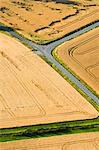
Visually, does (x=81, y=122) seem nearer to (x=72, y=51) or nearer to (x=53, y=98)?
(x=53, y=98)

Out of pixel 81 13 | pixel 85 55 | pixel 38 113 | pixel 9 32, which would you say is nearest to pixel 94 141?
pixel 38 113

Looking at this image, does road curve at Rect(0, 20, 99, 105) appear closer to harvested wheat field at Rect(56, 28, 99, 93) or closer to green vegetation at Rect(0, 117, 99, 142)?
harvested wheat field at Rect(56, 28, 99, 93)

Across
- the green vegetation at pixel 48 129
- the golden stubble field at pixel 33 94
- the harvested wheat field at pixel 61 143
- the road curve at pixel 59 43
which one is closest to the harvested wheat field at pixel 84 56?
the road curve at pixel 59 43

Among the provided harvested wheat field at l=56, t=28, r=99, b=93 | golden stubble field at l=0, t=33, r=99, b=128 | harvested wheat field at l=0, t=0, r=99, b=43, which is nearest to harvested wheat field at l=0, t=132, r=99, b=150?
golden stubble field at l=0, t=33, r=99, b=128

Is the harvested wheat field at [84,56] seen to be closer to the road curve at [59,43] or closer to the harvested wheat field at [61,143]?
the road curve at [59,43]

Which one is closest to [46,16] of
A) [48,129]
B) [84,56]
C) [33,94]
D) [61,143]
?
[84,56]

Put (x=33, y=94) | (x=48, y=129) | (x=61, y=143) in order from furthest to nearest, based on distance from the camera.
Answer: (x=33, y=94), (x=48, y=129), (x=61, y=143)

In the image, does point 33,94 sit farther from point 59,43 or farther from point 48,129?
point 59,43
